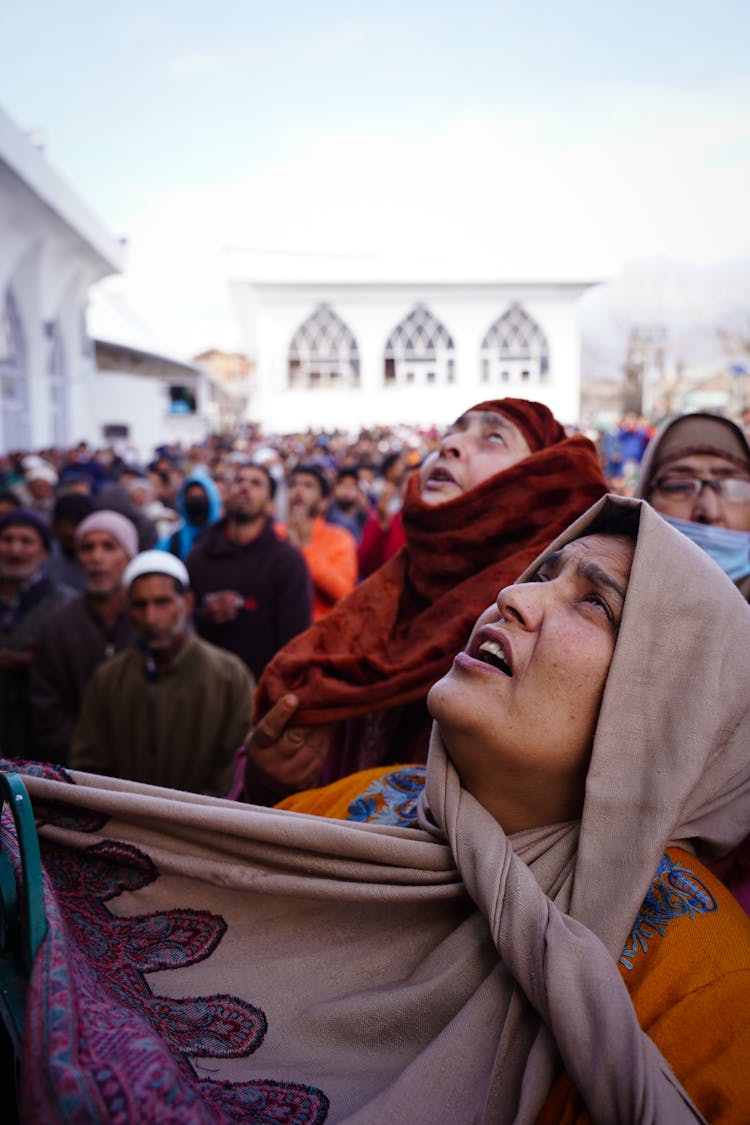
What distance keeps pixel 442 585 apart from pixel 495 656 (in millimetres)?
812

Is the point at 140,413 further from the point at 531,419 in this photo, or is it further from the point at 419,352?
the point at 531,419

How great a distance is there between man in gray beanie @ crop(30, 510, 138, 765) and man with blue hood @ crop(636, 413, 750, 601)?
2.53m

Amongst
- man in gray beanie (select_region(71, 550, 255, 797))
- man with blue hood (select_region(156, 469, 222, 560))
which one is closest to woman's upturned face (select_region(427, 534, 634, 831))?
man in gray beanie (select_region(71, 550, 255, 797))

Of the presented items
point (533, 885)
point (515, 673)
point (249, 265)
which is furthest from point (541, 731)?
point (249, 265)

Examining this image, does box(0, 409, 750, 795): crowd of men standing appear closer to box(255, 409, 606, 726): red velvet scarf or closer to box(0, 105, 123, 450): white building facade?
box(255, 409, 606, 726): red velvet scarf

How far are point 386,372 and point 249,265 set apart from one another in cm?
624

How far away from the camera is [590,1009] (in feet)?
3.44

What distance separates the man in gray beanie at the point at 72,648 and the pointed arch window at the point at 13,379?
13.2 meters

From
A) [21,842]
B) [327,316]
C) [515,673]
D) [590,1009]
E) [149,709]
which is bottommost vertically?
[149,709]

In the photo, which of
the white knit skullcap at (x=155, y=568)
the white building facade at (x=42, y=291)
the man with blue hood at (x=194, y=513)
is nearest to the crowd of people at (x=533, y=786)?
the white knit skullcap at (x=155, y=568)

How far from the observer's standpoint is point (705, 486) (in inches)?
102

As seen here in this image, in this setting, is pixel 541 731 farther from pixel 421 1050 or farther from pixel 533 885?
pixel 421 1050

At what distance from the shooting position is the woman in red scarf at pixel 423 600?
6.58ft

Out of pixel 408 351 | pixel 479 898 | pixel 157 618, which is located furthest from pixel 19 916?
pixel 408 351
